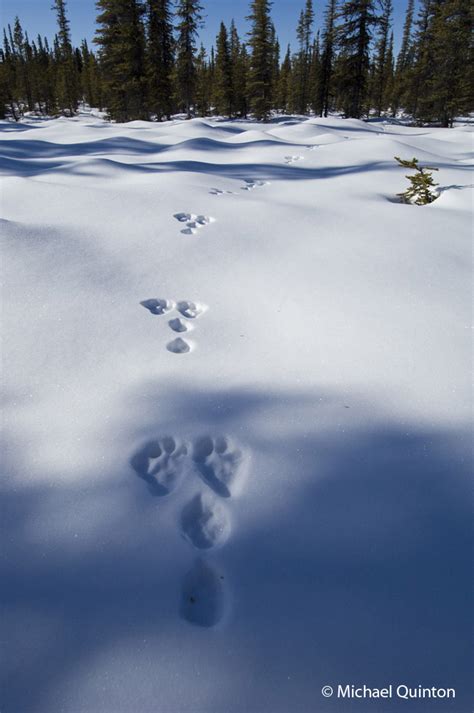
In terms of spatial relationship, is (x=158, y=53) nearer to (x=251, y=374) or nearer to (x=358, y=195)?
(x=358, y=195)

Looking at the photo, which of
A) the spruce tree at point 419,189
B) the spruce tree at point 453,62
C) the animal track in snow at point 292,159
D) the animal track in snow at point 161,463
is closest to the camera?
the animal track in snow at point 161,463

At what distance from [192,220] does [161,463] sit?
2806 mm

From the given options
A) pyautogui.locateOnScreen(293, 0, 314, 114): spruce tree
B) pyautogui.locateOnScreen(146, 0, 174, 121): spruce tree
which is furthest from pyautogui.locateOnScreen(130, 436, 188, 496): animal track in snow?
pyautogui.locateOnScreen(293, 0, 314, 114): spruce tree

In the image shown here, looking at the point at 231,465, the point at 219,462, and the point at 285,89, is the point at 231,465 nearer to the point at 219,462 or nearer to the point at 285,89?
the point at 219,462

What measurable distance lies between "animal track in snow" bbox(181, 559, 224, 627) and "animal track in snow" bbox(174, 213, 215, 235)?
2960 mm

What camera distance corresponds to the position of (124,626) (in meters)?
1.11

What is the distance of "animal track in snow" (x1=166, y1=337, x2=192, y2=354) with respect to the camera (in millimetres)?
2262

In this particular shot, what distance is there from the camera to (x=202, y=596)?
119 cm

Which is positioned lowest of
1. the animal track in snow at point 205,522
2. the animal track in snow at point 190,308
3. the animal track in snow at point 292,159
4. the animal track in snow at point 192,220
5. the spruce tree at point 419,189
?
the animal track in snow at point 205,522

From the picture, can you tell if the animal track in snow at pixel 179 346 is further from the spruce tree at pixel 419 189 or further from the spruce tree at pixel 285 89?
the spruce tree at pixel 285 89

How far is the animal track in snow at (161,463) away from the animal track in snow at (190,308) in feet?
3.60

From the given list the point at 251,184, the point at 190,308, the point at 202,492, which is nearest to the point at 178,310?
the point at 190,308

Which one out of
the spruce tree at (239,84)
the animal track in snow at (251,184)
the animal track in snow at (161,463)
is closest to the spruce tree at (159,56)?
the spruce tree at (239,84)

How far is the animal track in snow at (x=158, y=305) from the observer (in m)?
2.59
